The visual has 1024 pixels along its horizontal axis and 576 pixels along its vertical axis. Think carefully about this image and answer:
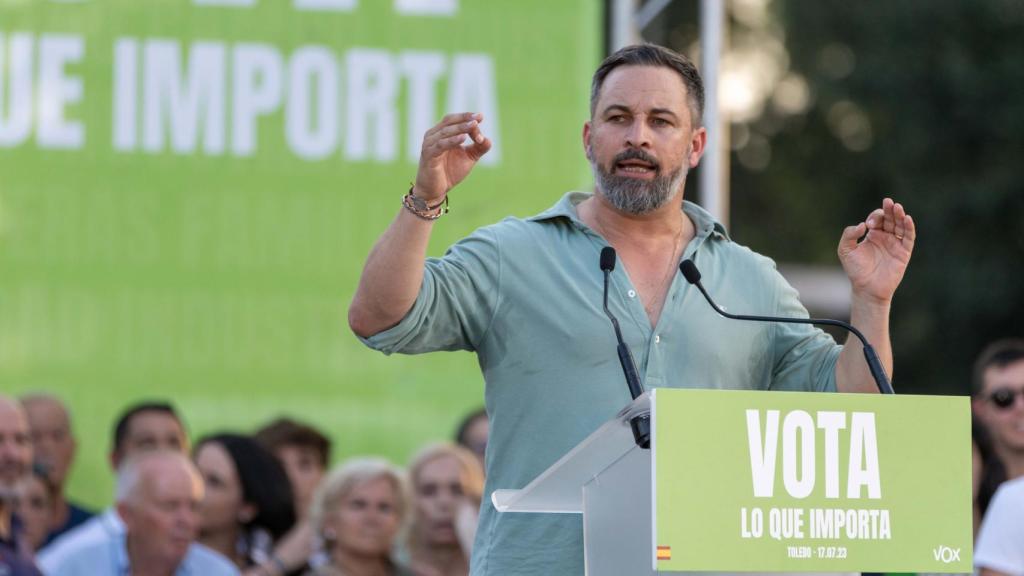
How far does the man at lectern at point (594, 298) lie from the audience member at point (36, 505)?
143 inches

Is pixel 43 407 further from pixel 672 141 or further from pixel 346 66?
pixel 672 141

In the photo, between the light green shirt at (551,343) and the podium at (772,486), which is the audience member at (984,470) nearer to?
the light green shirt at (551,343)

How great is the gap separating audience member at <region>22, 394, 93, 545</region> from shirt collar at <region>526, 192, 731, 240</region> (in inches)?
158

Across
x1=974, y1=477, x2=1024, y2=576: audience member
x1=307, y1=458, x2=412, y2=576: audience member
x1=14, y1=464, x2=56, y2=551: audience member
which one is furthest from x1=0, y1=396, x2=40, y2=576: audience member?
x1=974, y1=477, x2=1024, y2=576: audience member

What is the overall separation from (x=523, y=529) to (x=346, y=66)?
4.61 m

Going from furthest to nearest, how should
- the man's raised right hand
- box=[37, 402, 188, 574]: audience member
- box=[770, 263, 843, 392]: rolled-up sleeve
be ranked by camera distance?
box=[37, 402, 188, 574]: audience member < box=[770, 263, 843, 392]: rolled-up sleeve < the man's raised right hand

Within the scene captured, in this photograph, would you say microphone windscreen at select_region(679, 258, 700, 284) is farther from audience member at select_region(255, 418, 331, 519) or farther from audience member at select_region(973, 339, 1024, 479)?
audience member at select_region(255, 418, 331, 519)

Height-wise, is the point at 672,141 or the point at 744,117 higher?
the point at 744,117

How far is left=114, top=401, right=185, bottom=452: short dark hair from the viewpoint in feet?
24.7

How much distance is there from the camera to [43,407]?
25.1 ft

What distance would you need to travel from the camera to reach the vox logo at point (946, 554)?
3.37m

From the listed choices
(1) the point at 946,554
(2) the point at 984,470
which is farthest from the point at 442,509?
(1) the point at 946,554

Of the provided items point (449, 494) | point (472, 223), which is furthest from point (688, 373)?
point (472, 223)

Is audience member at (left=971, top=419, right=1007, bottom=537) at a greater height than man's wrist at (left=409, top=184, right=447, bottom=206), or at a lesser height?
lesser
